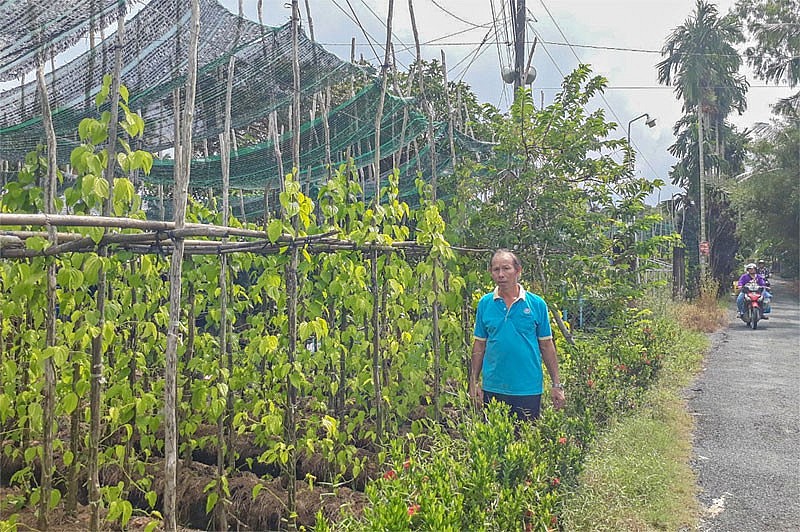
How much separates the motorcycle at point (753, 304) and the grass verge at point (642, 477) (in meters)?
8.54

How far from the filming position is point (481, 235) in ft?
21.7

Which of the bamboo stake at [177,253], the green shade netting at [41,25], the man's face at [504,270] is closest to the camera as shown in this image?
the bamboo stake at [177,253]

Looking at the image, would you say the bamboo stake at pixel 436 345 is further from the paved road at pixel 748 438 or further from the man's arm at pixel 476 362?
the paved road at pixel 748 438

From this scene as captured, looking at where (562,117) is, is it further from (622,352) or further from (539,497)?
(539,497)

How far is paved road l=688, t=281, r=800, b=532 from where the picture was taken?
4480mm

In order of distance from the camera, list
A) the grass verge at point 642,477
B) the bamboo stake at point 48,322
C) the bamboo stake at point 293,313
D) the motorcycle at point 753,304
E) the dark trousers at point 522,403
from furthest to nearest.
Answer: the motorcycle at point 753,304 → the dark trousers at point 522,403 → the grass verge at point 642,477 → the bamboo stake at point 293,313 → the bamboo stake at point 48,322

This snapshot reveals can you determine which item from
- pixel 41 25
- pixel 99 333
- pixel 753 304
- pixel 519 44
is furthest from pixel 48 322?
pixel 753 304

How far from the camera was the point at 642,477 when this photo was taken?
15.5 feet

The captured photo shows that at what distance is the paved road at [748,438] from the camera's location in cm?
448

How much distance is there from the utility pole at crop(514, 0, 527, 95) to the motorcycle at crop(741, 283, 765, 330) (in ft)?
28.1

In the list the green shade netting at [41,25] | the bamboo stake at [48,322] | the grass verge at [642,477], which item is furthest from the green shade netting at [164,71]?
the grass verge at [642,477]

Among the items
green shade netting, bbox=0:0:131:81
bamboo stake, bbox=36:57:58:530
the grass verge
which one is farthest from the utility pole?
bamboo stake, bbox=36:57:58:530

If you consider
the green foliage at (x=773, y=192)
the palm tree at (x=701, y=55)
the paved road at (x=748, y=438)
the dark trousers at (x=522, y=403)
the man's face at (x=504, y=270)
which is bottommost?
the paved road at (x=748, y=438)

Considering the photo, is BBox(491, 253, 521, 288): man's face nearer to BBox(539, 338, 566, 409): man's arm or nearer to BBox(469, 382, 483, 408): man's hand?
BBox(539, 338, 566, 409): man's arm
